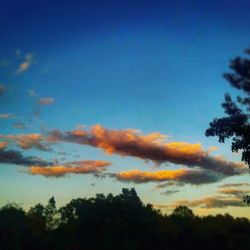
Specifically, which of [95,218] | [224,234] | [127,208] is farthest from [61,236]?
[224,234]

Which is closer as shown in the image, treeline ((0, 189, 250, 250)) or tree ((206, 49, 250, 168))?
tree ((206, 49, 250, 168))

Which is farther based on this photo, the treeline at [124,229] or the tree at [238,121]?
the treeline at [124,229]

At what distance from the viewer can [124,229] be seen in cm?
10394

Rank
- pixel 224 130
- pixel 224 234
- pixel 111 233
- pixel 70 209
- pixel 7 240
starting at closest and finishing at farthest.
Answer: pixel 224 130 → pixel 7 240 → pixel 111 233 → pixel 224 234 → pixel 70 209

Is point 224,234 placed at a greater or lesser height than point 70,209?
lesser

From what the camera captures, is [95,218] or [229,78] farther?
[95,218]

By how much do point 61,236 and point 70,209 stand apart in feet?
60.3

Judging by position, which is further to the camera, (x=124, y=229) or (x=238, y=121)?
(x=124, y=229)

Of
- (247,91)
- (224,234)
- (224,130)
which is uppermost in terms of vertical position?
(247,91)

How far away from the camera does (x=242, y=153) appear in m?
34.4

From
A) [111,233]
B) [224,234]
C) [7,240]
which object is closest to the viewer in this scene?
[7,240]

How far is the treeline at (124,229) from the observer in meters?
102

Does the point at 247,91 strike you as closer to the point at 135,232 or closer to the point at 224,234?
the point at 135,232

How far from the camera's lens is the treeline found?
4008 inches
